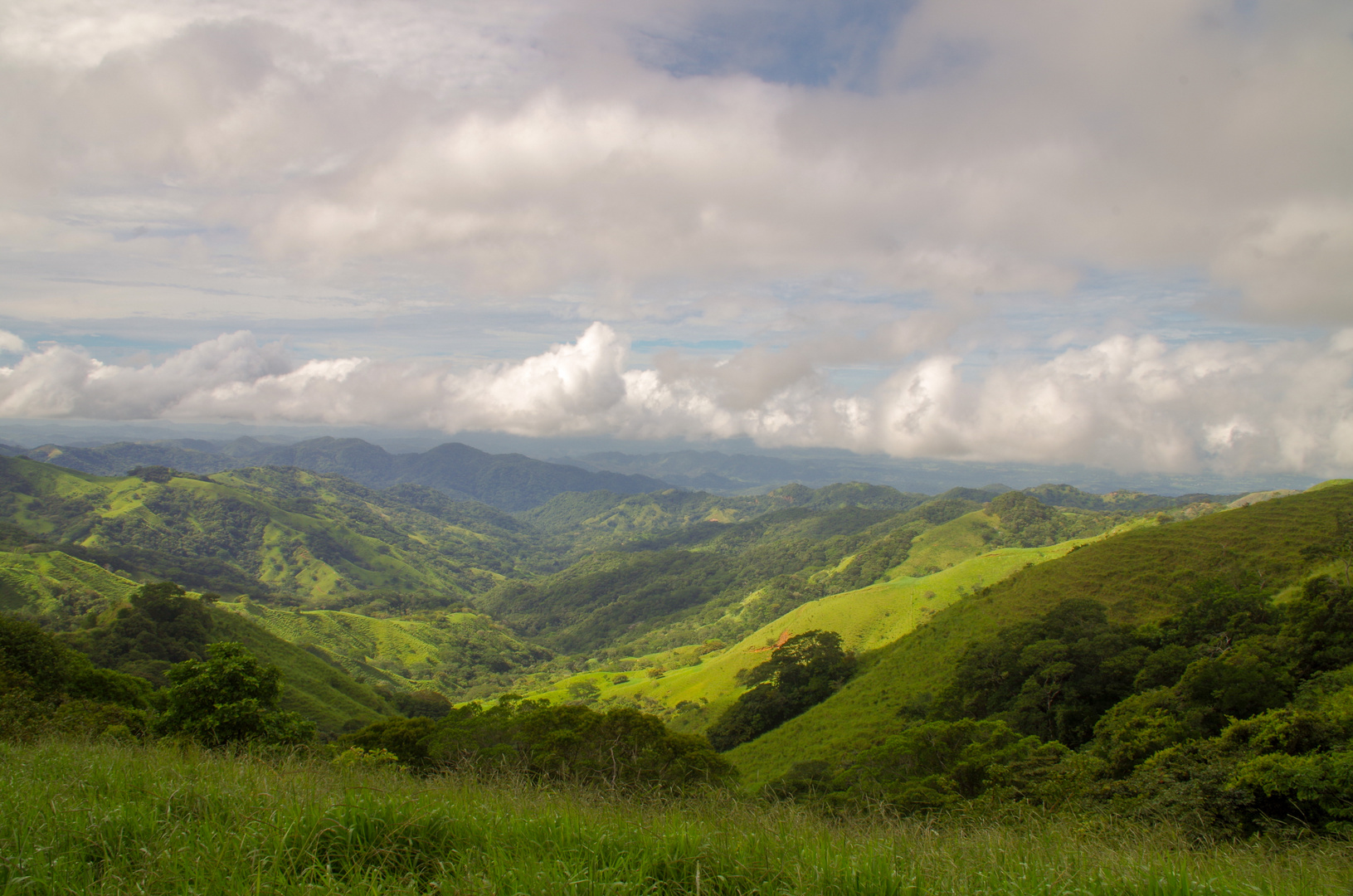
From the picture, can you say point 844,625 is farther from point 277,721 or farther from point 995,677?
point 277,721

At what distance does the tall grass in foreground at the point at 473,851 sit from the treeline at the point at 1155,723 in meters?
1.38

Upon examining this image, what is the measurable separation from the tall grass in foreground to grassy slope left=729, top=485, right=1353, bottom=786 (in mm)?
A: 49088

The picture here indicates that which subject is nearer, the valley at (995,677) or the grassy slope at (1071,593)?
the valley at (995,677)

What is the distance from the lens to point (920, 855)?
4.34m

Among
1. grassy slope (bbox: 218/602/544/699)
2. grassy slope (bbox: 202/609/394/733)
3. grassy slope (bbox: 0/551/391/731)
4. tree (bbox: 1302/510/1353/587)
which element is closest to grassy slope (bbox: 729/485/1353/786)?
tree (bbox: 1302/510/1353/587)

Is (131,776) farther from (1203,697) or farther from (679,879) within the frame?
(1203,697)

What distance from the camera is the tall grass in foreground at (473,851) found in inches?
143

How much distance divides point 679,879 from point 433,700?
11700 cm

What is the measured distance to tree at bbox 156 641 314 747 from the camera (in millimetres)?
29922

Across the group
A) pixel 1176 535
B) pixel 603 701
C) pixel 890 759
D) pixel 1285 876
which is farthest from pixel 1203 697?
pixel 603 701

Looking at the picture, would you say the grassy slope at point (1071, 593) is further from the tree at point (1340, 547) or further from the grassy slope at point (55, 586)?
the grassy slope at point (55, 586)

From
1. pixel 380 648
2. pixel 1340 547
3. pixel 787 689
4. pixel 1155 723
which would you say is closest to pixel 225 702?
pixel 1155 723

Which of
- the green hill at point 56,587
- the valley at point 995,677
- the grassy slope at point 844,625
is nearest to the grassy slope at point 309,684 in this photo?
the valley at point 995,677

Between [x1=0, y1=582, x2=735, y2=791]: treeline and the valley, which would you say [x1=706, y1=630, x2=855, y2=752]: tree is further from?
[x1=0, y1=582, x2=735, y2=791]: treeline
